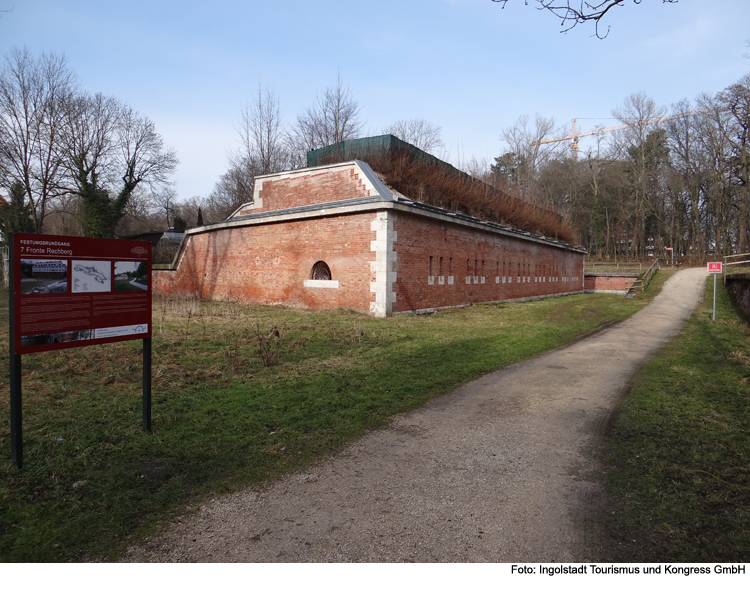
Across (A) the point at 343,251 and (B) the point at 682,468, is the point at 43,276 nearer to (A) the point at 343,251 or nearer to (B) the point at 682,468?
(B) the point at 682,468

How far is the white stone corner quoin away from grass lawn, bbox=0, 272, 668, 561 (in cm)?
354

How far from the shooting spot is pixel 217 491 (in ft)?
11.9

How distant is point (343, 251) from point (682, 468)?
1336cm

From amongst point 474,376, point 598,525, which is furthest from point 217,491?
point 474,376

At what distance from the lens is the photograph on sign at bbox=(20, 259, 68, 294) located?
150 inches

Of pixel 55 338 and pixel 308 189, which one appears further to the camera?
pixel 308 189

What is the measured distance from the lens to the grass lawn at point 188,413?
331 centimetres

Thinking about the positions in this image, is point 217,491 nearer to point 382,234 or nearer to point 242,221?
point 382,234

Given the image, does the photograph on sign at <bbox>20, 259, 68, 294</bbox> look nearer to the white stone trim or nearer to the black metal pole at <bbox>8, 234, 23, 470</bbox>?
the black metal pole at <bbox>8, 234, 23, 470</bbox>

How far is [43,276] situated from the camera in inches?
155

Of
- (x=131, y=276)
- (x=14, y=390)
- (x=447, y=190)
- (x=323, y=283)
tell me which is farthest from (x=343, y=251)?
(x=14, y=390)

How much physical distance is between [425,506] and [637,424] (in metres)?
3.12

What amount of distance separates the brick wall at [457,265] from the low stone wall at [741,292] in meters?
9.77

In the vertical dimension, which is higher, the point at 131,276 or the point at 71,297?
the point at 131,276
